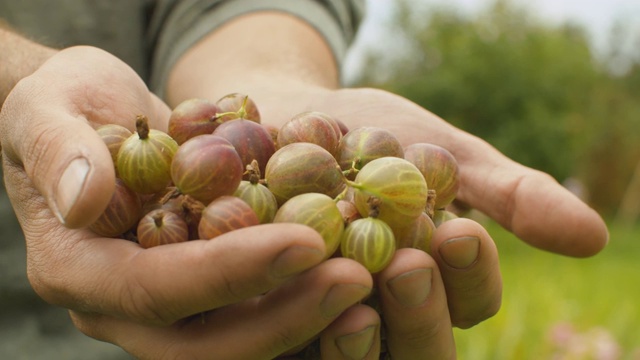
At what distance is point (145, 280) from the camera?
3.36 feet

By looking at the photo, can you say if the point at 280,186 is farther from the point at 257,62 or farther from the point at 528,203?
the point at 257,62

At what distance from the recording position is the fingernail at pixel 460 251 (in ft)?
3.66

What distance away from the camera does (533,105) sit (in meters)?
13.3

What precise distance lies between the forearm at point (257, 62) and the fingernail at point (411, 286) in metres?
0.89

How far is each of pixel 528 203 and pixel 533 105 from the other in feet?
40.8

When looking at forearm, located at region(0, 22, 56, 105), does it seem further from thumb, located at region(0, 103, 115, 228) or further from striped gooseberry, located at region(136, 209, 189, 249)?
striped gooseberry, located at region(136, 209, 189, 249)

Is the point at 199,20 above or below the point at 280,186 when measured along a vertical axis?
below

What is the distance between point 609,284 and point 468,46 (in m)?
8.83

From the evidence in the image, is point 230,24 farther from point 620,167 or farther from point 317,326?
point 620,167

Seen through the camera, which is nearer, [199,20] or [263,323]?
[263,323]

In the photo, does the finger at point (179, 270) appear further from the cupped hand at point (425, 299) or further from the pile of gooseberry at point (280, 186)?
the cupped hand at point (425, 299)

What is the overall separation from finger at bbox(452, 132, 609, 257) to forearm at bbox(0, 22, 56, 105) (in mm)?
988

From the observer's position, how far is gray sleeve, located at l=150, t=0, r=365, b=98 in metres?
2.22

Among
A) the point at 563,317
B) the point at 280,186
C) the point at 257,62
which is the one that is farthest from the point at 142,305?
the point at 563,317
